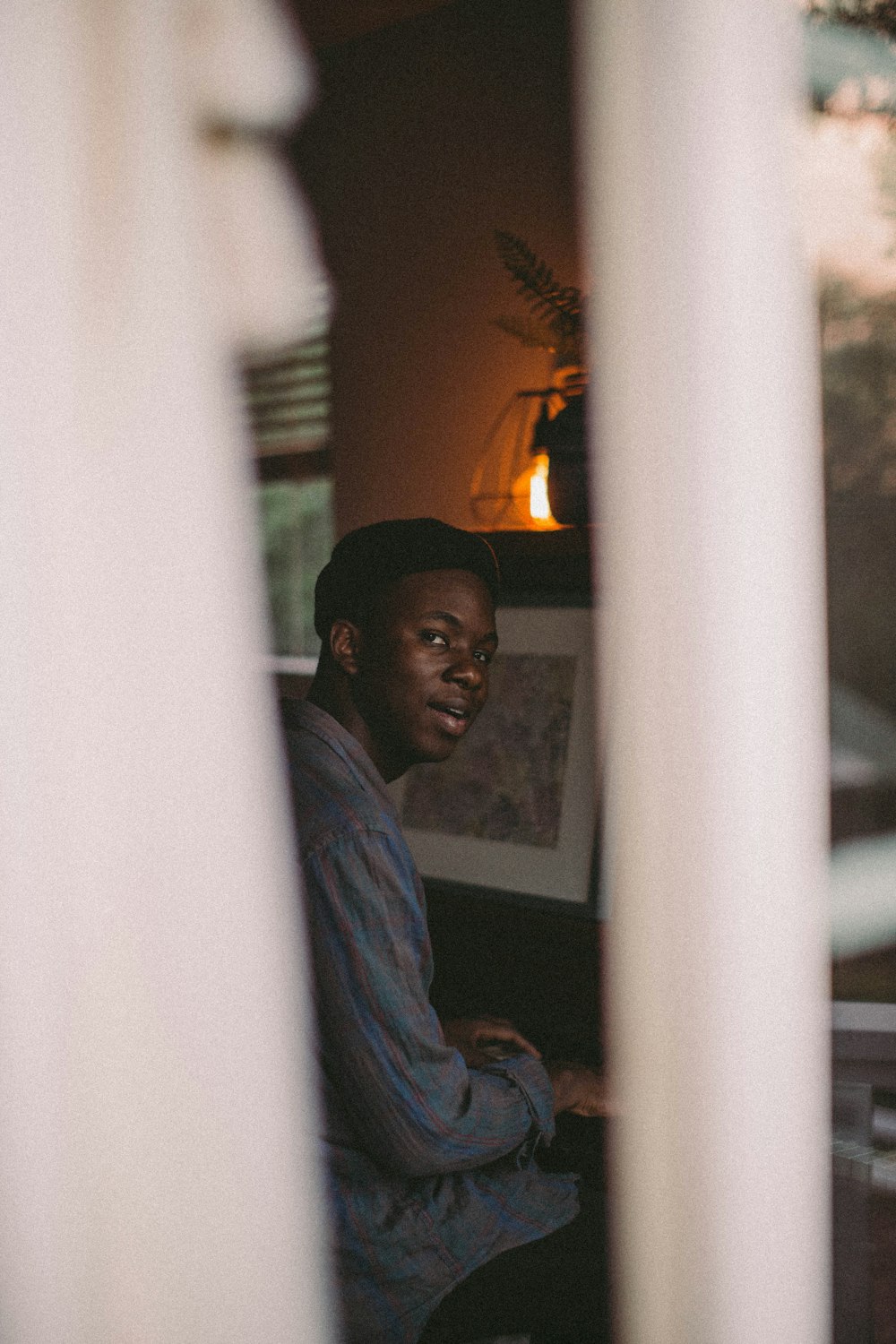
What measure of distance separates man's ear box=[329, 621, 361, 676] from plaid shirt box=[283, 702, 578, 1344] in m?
0.09

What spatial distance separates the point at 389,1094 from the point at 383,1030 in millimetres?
59

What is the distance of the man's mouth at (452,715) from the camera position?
3.98 feet

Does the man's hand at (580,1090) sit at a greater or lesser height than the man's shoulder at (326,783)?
lesser

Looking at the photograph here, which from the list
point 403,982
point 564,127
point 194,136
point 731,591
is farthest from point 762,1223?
point 564,127

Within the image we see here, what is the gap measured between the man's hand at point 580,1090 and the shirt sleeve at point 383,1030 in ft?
0.49

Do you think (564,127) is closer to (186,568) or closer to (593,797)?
(593,797)

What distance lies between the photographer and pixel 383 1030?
0.99 m

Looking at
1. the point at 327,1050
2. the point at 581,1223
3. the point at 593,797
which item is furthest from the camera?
the point at 593,797

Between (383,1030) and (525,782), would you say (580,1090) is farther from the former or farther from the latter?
(525,782)

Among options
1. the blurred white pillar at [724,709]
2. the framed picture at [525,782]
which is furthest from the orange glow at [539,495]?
the blurred white pillar at [724,709]

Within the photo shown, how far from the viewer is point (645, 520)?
0.91 meters

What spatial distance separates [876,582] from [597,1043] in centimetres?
69

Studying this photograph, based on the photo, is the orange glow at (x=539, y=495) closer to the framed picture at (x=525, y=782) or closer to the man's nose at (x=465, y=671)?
the framed picture at (x=525, y=782)

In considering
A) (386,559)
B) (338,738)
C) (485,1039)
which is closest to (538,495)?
(386,559)
